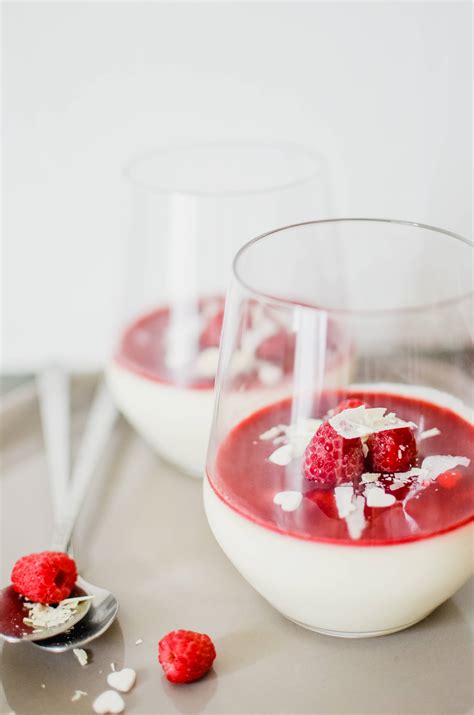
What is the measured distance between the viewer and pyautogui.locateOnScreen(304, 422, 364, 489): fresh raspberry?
2.51ft

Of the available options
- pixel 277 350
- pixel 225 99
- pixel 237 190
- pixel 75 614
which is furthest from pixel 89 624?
pixel 225 99

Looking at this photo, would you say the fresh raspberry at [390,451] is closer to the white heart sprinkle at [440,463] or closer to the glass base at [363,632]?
the white heart sprinkle at [440,463]

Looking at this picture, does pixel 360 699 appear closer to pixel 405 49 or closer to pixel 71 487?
pixel 71 487

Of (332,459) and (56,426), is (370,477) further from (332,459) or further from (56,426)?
(56,426)

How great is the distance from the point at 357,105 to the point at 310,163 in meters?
0.18

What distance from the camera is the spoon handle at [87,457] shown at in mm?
1049

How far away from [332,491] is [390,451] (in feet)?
0.20

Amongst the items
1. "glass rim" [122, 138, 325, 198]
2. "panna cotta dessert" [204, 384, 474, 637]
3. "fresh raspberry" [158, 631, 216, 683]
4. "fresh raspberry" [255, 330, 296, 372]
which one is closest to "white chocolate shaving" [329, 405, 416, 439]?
"panna cotta dessert" [204, 384, 474, 637]

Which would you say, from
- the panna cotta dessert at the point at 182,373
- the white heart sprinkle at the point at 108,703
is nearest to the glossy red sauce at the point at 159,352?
the panna cotta dessert at the point at 182,373

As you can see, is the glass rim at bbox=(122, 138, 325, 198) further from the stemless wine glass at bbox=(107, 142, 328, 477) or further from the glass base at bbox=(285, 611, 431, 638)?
the glass base at bbox=(285, 611, 431, 638)

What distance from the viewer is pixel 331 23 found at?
1.26 meters

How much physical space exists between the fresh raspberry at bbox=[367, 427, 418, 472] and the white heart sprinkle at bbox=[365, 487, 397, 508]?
0.08ft

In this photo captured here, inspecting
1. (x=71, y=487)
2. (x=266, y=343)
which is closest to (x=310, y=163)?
(x=266, y=343)

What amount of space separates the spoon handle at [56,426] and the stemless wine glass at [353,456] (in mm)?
342
